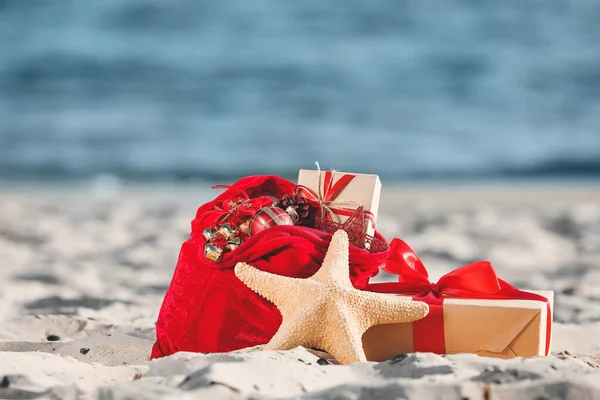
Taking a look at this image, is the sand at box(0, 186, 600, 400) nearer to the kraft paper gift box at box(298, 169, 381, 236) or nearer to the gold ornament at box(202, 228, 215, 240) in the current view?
the gold ornament at box(202, 228, 215, 240)

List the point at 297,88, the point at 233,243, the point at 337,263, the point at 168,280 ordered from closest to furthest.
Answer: the point at 337,263 → the point at 233,243 → the point at 168,280 → the point at 297,88

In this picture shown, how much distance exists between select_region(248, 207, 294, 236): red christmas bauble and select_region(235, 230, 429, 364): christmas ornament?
16 centimetres

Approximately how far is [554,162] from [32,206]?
278 inches

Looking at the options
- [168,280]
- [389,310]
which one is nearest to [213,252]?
[389,310]

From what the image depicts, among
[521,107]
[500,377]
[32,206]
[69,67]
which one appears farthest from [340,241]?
[69,67]

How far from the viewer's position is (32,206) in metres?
7.35

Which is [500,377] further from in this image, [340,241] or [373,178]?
[373,178]

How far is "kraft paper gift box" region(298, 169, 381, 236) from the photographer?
8.95ft

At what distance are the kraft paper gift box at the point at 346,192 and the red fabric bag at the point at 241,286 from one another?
17 cm

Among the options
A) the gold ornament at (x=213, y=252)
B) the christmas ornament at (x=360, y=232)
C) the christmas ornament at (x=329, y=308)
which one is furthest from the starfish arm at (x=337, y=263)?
the gold ornament at (x=213, y=252)

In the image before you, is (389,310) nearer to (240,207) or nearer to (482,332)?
(482,332)

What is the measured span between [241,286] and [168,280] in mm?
2466

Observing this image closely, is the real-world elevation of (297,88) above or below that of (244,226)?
below

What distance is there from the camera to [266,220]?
8.57 ft
